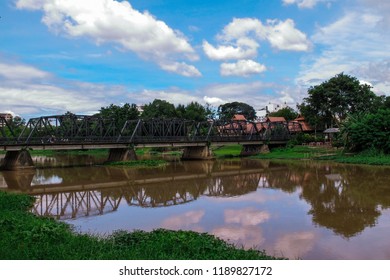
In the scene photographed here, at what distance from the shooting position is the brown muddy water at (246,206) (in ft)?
38.8

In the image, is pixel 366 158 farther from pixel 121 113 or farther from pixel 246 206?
pixel 121 113

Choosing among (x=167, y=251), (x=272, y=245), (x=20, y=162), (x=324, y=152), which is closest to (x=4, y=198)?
(x=167, y=251)

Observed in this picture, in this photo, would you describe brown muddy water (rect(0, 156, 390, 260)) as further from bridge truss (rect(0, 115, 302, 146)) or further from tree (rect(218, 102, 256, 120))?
tree (rect(218, 102, 256, 120))

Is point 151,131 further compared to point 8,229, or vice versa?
point 151,131

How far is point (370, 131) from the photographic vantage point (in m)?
41.9

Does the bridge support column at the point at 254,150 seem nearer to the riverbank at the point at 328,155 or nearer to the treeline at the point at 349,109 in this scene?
the riverbank at the point at 328,155

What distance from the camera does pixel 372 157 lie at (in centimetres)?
3988

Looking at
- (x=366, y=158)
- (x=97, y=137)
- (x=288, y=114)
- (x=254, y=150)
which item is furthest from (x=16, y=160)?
(x=288, y=114)

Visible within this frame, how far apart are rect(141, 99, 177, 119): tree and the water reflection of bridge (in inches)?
1688

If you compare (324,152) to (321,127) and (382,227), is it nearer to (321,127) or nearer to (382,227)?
(321,127)

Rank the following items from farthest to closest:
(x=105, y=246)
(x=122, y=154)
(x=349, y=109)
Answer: (x=349, y=109)
(x=122, y=154)
(x=105, y=246)

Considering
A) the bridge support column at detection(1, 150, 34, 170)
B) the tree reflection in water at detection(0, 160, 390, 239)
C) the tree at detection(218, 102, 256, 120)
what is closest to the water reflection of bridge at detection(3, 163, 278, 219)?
the tree reflection in water at detection(0, 160, 390, 239)

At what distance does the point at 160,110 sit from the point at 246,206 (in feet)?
205

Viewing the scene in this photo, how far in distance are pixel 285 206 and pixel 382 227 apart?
17.3 ft
